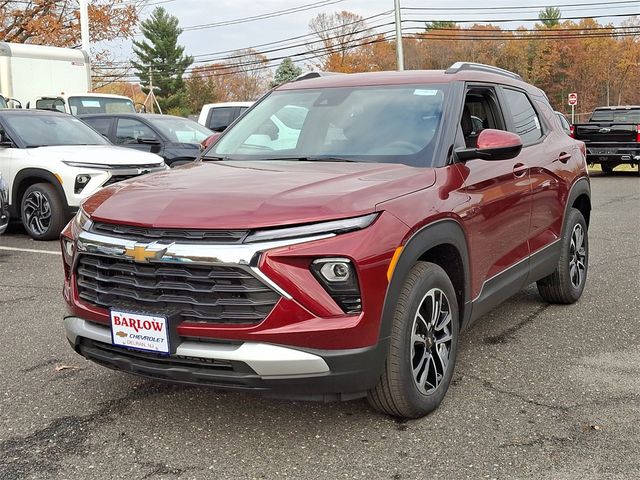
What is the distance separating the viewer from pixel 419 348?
3.37 meters

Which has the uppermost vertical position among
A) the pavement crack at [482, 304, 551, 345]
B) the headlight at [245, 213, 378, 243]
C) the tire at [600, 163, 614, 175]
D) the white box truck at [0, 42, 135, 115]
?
the white box truck at [0, 42, 135, 115]

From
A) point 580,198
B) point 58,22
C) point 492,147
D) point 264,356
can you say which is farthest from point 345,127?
point 58,22

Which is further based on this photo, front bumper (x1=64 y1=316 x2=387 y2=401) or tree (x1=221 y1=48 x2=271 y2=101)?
tree (x1=221 y1=48 x2=271 y2=101)

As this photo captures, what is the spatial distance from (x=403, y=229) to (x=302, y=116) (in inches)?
61.7

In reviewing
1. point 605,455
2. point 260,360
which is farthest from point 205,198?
point 605,455

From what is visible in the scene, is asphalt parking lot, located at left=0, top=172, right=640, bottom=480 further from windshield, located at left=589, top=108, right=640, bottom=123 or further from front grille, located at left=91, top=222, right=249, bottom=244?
windshield, located at left=589, top=108, right=640, bottom=123

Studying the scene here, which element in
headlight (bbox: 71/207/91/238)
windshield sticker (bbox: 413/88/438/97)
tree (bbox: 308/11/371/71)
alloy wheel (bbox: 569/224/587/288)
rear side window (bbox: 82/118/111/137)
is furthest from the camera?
tree (bbox: 308/11/371/71)

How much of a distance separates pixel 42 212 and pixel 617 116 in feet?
49.9

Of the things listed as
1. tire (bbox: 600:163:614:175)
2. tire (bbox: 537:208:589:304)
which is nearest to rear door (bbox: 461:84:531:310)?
tire (bbox: 537:208:589:304)

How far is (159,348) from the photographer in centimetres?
295

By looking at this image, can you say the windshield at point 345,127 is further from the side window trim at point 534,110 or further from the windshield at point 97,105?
the windshield at point 97,105

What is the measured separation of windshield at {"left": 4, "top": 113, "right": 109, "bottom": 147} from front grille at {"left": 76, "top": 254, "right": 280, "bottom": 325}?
7.01m

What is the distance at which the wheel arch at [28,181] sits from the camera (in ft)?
28.8

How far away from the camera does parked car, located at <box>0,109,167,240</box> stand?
28.7 ft
